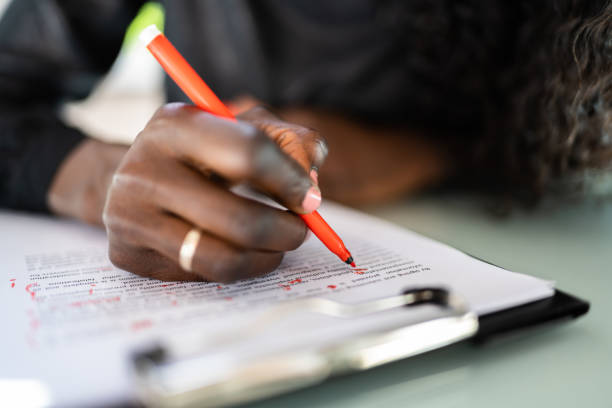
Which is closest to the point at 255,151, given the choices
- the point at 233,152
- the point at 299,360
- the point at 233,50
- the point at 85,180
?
the point at 233,152

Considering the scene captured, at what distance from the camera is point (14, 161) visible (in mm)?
534

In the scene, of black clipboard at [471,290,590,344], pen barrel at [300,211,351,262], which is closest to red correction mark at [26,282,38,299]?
pen barrel at [300,211,351,262]

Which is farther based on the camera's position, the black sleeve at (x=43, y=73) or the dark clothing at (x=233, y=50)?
the dark clothing at (x=233, y=50)

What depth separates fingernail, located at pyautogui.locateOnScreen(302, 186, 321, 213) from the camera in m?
0.31

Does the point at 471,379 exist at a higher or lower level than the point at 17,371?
higher

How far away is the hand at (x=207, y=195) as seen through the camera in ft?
0.93

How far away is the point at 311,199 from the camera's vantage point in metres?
0.31

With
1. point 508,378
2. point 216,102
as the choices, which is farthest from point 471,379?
point 216,102

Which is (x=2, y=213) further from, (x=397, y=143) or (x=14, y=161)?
(x=397, y=143)

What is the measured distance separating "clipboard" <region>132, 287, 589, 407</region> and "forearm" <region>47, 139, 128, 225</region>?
0.28m

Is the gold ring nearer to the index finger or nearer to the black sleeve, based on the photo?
the index finger

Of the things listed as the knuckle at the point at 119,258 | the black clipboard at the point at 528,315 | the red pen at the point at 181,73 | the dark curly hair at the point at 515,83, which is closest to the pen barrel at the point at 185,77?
the red pen at the point at 181,73

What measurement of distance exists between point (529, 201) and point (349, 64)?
1.16ft

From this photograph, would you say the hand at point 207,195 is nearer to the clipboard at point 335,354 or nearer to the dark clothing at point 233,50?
the clipboard at point 335,354
